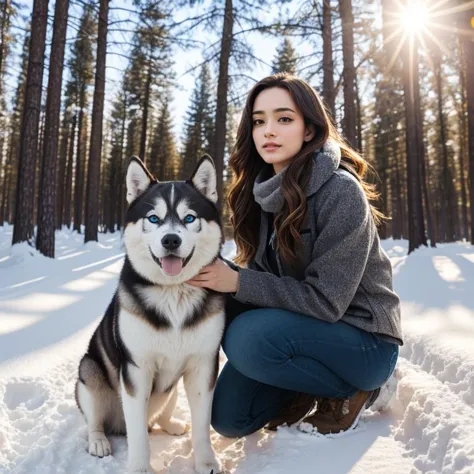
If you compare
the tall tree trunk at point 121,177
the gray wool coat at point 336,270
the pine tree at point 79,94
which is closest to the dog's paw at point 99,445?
the gray wool coat at point 336,270

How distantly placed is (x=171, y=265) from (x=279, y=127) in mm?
1138

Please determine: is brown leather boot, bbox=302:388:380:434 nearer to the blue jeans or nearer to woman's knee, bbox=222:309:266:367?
the blue jeans

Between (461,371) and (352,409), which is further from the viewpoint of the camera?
(461,371)

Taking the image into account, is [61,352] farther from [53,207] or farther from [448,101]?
[448,101]

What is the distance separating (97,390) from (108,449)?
0.33 metres

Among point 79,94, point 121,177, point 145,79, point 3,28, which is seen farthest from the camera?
point 121,177

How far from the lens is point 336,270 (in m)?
2.32

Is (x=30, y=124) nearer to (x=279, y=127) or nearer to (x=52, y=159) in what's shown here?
(x=52, y=159)

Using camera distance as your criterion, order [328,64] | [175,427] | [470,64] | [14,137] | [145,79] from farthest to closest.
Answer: [14,137] < [145,79] < [328,64] < [470,64] < [175,427]

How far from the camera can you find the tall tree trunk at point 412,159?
12.0 m

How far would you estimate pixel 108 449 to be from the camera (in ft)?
7.62

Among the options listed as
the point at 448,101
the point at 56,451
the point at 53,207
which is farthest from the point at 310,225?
the point at 448,101

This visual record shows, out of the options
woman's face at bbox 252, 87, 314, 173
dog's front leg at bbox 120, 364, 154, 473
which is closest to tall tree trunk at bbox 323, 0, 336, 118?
woman's face at bbox 252, 87, 314, 173

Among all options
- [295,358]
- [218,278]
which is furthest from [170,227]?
[295,358]
